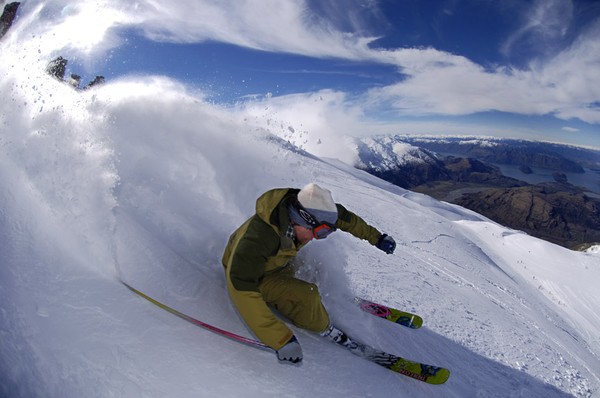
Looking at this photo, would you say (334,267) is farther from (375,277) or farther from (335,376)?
(375,277)

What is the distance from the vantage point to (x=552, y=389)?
631 centimetres

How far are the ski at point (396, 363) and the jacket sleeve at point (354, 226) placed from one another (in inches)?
64.0

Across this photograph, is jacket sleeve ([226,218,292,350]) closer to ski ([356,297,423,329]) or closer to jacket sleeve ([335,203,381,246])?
jacket sleeve ([335,203,381,246])

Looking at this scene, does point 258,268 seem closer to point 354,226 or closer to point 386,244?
point 354,226

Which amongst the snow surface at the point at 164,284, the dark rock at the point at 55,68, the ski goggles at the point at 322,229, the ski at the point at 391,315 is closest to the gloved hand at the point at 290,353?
the snow surface at the point at 164,284

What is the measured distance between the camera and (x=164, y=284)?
4465 millimetres

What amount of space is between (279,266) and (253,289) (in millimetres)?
856

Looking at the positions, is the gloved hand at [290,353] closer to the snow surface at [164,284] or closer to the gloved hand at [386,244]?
the snow surface at [164,284]

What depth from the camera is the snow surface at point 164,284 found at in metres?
3.18

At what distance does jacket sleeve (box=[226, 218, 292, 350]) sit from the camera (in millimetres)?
Answer: 3717

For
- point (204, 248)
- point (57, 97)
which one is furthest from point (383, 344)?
point (57, 97)

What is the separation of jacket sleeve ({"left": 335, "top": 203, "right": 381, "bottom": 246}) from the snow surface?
2.62ft

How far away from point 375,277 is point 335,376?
4.48 meters

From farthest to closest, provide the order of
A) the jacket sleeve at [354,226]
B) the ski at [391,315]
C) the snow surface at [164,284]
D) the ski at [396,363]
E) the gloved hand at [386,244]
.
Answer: the ski at [391,315]
the gloved hand at [386,244]
the jacket sleeve at [354,226]
the ski at [396,363]
the snow surface at [164,284]
